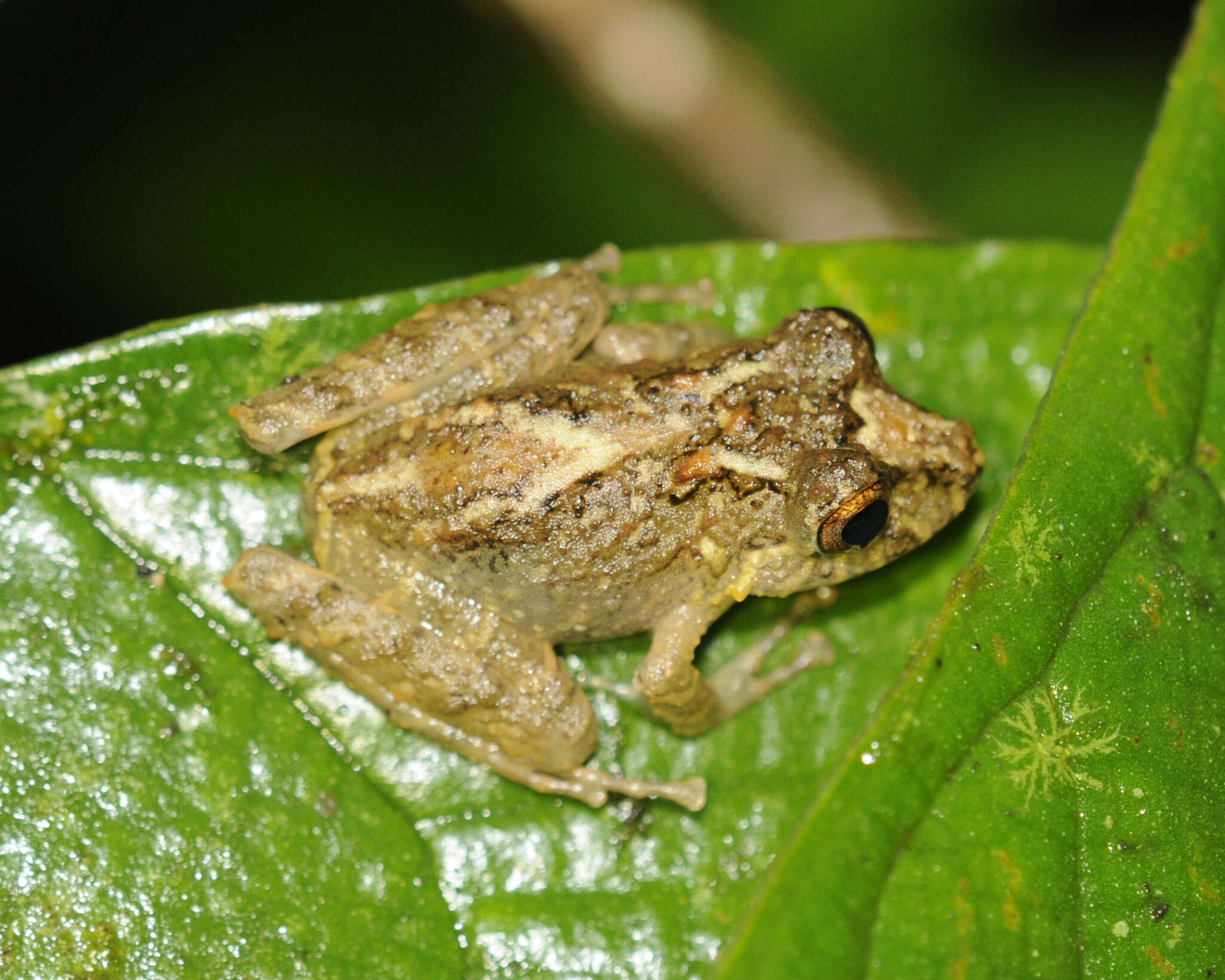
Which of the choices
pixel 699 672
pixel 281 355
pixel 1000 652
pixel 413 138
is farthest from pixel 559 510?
pixel 413 138

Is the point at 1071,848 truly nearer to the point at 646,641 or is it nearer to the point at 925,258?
the point at 646,641

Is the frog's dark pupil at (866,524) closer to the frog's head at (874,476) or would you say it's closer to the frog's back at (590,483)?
the frog's head at (874,476)

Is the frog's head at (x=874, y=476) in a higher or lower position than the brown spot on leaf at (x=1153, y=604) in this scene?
higher

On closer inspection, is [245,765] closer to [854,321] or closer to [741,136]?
[854,321]

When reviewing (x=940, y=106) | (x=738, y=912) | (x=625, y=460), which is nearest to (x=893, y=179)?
(x=940, y=106)

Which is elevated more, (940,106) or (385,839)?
(940,106)

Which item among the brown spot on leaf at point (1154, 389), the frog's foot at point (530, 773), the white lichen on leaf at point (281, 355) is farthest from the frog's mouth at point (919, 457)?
the white lichen on leaf at point (281, 355)
